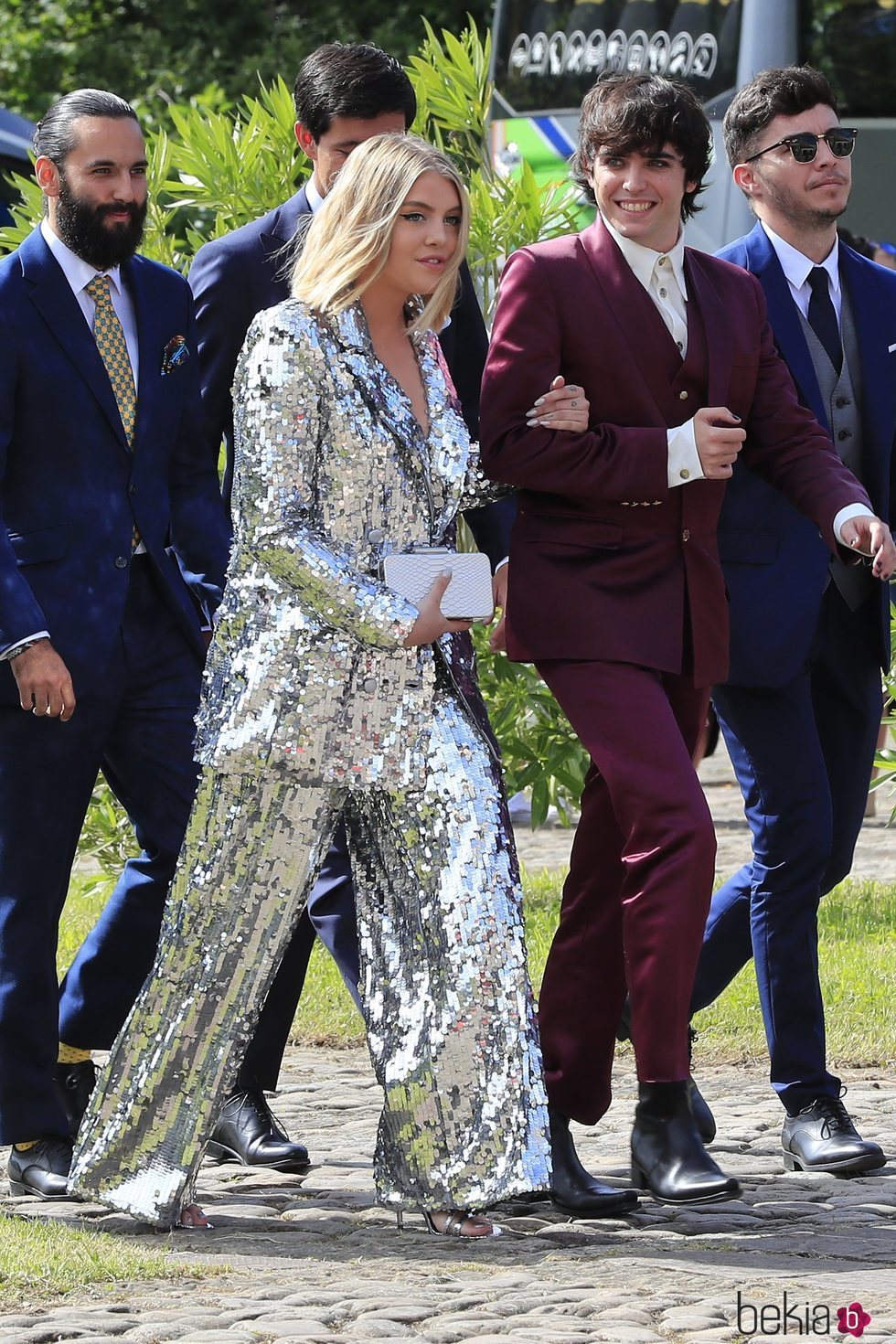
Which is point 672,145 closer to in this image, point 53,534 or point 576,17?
point 53,534

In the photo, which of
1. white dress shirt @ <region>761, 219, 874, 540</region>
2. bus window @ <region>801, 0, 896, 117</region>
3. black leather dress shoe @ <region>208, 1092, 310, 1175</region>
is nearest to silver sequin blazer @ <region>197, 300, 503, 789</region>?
black leather dress shoe @ <region>208, 1092, 310, 1175</region>

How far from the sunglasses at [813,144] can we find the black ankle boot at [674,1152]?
6.62 feet

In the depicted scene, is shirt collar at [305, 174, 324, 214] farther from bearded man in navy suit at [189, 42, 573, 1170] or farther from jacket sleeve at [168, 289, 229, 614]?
jacket sleeve at [168, 289, 229, 614]

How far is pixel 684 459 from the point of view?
14.2 ft

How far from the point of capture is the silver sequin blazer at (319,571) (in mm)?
4086

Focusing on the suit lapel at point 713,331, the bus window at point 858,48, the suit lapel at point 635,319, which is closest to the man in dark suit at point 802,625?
the suit lapel at point 713,331

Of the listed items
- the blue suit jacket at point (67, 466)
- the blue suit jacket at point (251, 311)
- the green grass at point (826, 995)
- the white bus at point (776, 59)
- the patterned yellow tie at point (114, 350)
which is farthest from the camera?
the white bus at point (776, 59)

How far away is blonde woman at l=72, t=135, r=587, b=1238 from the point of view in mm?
4105

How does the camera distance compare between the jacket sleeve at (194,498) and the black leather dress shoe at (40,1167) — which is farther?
the jacket sleeve at (194,498)

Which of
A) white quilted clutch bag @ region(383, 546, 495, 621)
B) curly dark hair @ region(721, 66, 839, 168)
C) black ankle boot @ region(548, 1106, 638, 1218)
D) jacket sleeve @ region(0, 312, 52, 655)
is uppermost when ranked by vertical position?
curly dark hair @ region(721, 66, 839, 168)

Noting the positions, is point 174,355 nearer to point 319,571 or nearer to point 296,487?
point 296,487

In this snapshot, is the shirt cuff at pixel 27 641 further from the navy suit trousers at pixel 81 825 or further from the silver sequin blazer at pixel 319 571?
the silver sequin blazer at pixel 319 571

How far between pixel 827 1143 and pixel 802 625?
3.50 ft

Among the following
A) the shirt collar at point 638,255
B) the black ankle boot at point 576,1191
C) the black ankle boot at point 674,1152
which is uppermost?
the shirt collar at point 638,255
